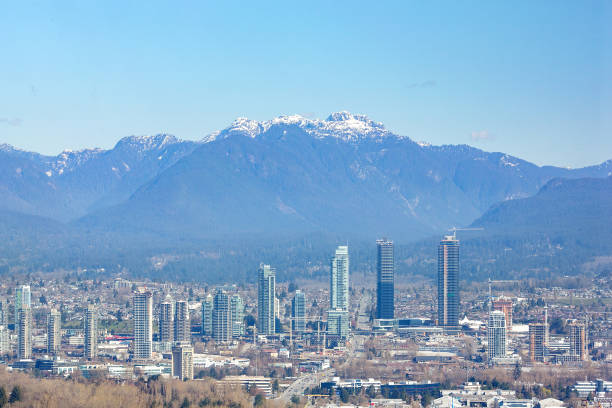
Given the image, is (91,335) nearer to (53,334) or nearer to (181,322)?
(53,334)

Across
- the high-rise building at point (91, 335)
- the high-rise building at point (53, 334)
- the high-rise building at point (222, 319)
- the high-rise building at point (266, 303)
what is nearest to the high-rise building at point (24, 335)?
the high-rise building at point (53, 334)

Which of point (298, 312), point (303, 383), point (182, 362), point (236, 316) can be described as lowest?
point (303, 383)

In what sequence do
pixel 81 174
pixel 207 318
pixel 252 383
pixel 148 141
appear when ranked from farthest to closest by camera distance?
pixel 148 141 → pixel 81 174 → pixel 207 318 → pixel 252 383

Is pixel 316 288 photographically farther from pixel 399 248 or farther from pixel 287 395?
pixel 287 395

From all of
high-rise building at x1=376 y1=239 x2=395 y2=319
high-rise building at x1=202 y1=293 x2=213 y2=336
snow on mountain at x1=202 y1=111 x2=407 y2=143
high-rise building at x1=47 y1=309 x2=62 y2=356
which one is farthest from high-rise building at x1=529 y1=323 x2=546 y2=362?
snow on mountain at x1=202 y1=111 x2=407 y2=143

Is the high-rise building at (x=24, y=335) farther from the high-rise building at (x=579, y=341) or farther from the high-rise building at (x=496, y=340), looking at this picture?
the high-rise building at (x=579, y=341)

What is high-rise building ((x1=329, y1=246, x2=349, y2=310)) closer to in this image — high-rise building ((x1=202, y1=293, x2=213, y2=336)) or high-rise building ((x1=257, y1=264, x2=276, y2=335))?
→ high-rise building ((x1=257, y1=264, x2=276, y2=335))

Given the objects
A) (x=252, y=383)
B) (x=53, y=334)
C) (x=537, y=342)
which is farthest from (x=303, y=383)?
(x=53, y=334)

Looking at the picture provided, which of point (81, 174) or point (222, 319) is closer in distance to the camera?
point (222, 319)
